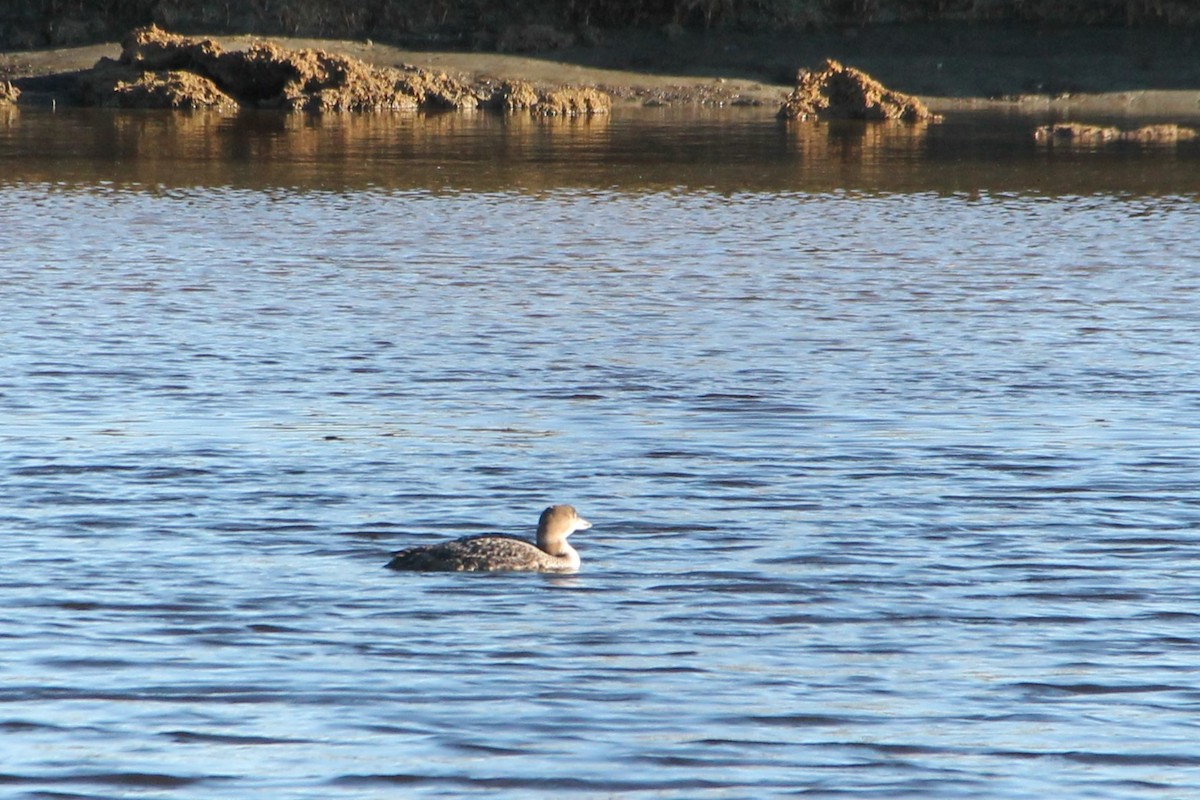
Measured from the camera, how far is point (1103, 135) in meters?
39.9

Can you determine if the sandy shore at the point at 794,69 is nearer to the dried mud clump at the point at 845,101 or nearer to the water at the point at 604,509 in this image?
the dried mud clump at the point at 845,101

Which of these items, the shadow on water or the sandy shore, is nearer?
the shadow on water

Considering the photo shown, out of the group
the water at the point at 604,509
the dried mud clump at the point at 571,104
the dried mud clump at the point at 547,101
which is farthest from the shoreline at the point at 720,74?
the water at the point at 604,509

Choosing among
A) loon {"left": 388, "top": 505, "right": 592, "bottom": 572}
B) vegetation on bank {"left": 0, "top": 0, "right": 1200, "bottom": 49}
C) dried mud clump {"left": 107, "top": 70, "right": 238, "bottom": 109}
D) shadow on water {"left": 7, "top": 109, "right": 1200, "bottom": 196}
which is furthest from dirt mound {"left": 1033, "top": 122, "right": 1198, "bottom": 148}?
loon {"left": 388, "top": 505, "right": 592, "bottom": 572}

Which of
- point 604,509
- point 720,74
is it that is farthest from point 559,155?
point 604,509

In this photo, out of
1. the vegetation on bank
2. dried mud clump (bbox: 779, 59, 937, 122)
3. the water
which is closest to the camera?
the water

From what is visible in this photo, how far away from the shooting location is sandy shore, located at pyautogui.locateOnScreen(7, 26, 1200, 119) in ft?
161

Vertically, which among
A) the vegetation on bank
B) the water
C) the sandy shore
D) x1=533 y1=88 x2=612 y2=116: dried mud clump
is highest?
the vegetation on bank

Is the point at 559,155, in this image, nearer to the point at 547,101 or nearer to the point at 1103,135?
the point at 1103,135

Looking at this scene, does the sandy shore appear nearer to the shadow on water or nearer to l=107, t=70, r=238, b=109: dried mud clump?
l=107, t=70, r=238, b=109: dried mud clump

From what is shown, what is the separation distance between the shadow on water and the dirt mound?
2.15 ft

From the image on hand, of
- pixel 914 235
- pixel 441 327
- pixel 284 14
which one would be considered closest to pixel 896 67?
pixel 284 14

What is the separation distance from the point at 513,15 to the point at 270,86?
974cm

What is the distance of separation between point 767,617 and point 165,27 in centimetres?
4783
